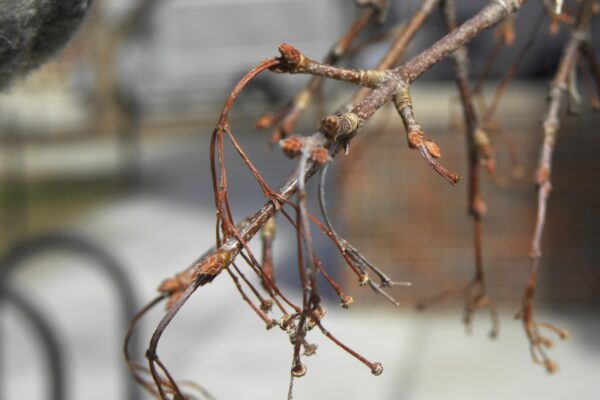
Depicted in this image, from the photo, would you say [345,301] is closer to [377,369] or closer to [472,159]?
[377,369]

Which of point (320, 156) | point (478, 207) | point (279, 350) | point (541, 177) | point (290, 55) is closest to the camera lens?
point (320, 156)

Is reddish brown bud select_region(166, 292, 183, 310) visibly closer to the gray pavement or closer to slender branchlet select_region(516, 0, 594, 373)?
slender branchlet select_region(516, 0, 594, 373)

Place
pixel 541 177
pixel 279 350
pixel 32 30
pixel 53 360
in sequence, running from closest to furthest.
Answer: pixel 32 30 → pixel 541 177 → pixel 53 360 → pixel 279 350

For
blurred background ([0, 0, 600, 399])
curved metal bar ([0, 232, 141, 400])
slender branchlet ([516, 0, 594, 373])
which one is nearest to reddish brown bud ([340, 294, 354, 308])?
slender branchlet ([516, 0, 594, 373])

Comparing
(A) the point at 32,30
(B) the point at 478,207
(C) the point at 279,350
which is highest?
(A) the point at 32,30

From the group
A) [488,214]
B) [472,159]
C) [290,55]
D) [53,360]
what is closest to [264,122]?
[472,159]

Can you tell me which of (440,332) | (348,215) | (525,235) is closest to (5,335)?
(348,215)
